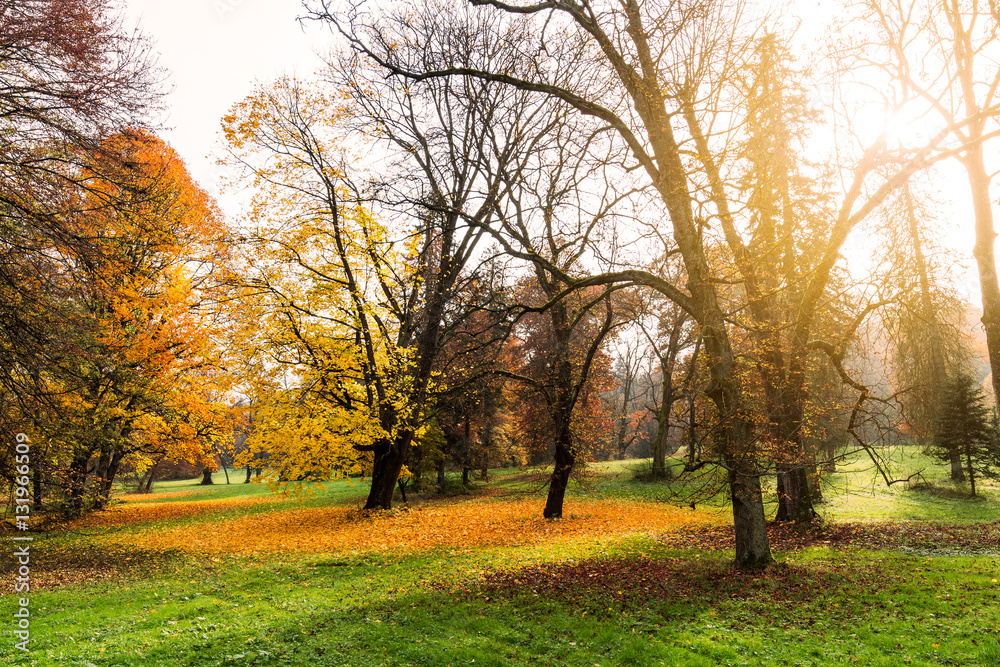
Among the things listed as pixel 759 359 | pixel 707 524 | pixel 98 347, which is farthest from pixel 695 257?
pixel 98 347

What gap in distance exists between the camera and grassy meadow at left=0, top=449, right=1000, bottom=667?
609cm

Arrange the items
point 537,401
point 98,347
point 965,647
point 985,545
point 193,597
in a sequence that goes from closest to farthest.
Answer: point 965,647 < point 193,597 < point 985,545 < point 98,347 < point 537,401

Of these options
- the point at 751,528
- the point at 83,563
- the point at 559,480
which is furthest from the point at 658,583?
the point at 83,563

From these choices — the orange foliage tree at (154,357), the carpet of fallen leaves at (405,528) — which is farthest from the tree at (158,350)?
the carpet of fallen leaves at (405,528)

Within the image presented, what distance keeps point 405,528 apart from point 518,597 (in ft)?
24.9

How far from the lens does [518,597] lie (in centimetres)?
826

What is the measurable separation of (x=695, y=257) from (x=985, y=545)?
27.3 ft

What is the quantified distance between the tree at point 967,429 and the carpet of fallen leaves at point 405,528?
1048 cm

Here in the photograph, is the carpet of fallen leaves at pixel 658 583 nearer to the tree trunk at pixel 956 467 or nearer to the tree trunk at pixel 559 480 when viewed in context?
the tree trunk at pixel 559 480

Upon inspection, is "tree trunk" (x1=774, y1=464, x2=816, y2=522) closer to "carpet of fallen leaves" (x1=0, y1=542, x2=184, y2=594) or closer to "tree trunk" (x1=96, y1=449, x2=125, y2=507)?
"carpet of fallen leaves" (x1=0, y1=542, x2=184, y2=594)

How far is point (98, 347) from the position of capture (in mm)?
10742

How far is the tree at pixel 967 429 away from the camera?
1861 centimetres

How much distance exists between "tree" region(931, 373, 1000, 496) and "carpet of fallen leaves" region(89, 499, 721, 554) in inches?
413

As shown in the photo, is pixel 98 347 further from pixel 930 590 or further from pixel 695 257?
pixel 930 590
